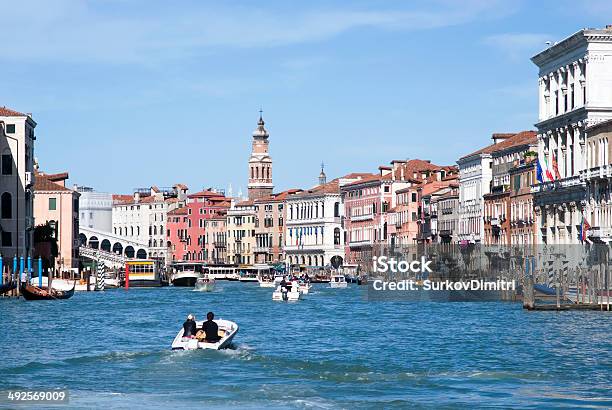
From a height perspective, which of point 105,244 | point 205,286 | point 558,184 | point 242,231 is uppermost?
point 242,231

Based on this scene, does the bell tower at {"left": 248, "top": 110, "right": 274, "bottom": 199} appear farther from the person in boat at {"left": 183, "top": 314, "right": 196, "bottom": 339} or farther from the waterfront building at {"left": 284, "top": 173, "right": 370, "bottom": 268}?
the person in boat at {"left": 183, "top": 314, "right": 196, "bottom": 339}

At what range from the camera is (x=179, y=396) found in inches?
1059

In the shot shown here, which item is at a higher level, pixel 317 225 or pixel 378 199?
pixel 378 199

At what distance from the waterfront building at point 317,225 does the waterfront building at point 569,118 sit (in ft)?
241

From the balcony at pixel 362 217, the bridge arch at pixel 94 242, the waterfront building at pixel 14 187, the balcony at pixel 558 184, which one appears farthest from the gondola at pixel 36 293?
the bridge arch at pixel 94 242

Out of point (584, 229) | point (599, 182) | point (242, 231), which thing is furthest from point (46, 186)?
point (242, 231)

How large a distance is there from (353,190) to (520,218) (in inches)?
2262

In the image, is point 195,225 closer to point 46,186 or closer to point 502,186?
point 46,186

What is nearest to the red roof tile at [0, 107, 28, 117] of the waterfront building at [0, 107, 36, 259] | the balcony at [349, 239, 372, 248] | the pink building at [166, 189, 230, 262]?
the waterfront building at [0, 107, 36, 259]

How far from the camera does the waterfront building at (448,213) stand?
110688 millimetres

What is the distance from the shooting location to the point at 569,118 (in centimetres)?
7200

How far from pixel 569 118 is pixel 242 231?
3752 inches

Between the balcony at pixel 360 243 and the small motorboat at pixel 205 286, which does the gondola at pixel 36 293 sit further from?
the balcony at pixel 360 243

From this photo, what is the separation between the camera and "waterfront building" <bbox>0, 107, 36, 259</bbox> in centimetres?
8006
